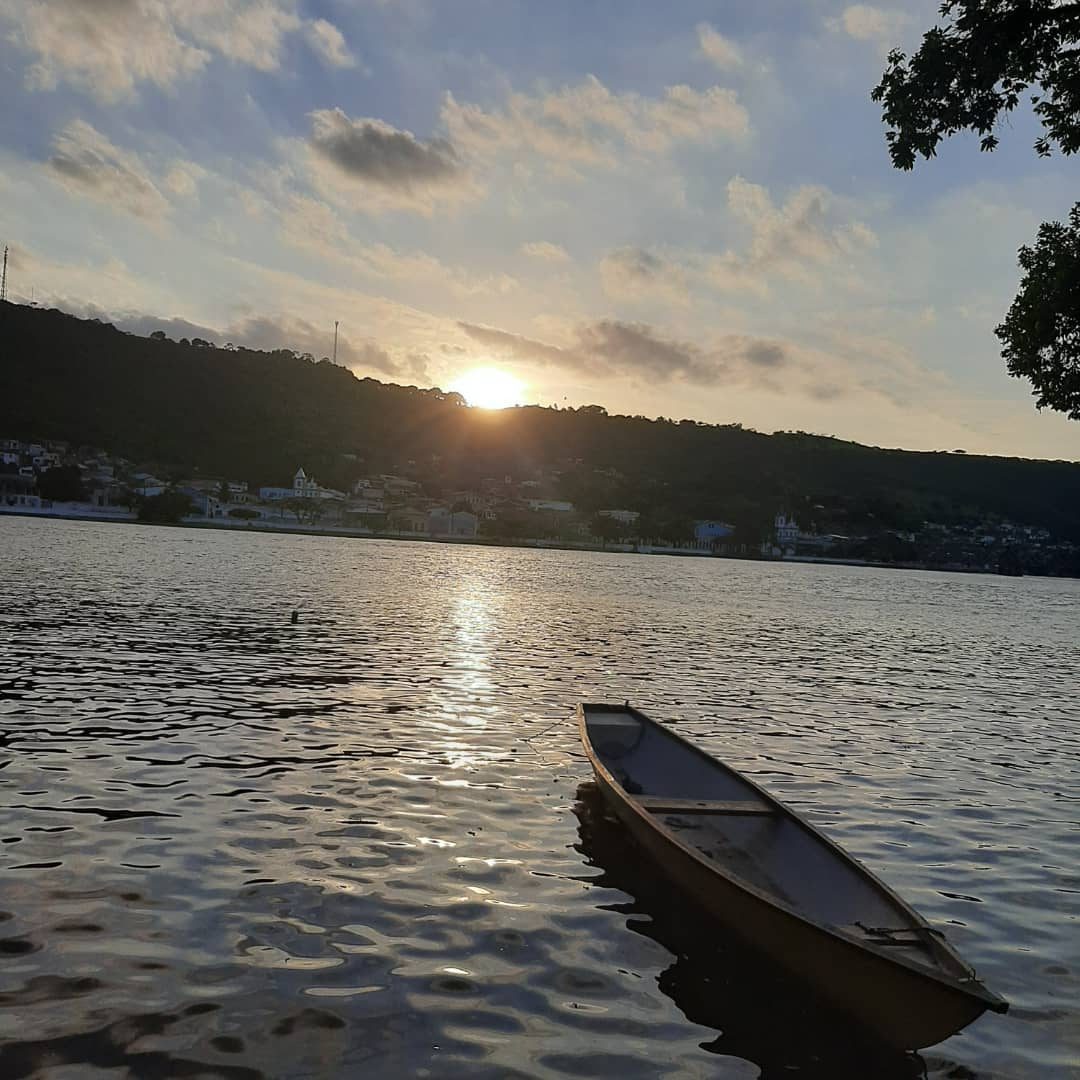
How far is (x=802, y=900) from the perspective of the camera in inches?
379

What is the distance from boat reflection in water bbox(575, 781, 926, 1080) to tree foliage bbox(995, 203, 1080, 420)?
2175 cm

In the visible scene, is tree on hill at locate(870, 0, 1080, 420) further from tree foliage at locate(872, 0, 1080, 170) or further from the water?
the water

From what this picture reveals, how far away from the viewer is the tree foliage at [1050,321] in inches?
992

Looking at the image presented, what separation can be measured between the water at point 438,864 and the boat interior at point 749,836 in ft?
2.82

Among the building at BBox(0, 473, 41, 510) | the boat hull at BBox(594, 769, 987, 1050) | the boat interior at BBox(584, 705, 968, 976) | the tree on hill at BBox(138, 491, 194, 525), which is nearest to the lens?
the boat hull at BBox(594, 769, 987, 1050)

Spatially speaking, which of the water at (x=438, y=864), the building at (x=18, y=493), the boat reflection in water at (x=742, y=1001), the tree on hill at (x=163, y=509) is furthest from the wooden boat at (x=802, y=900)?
the building at (x=18, y=493)

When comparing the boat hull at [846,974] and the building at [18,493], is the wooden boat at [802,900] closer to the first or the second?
the boat hull at [846,974]

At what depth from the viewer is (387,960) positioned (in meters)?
8.74

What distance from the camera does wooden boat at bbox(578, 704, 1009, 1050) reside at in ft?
23.7

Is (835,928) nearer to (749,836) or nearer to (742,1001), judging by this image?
(742,1001)

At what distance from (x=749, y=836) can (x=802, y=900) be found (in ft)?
6.05

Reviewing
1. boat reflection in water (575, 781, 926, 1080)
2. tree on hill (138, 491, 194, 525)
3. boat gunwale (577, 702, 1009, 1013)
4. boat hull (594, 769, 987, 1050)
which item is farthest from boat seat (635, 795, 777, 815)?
tree on hill (138, 491, 194, 525)

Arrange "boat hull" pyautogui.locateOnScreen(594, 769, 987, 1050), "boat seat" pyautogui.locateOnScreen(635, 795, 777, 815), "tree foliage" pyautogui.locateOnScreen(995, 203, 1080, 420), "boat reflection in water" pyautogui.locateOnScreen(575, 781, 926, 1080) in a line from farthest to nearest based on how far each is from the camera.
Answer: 1. "tree foliage" pyautogui.locateOnScreen(995, 203, 1080, 420)
2. "boat seat" pyautogui.locateOnScreen(635, 795, 777, 815)
3. "boat reflection in water" pyautogui.locateOnScreen(575, 781, 926, 1080)
4. "boat hull" pyautogui.locateOnScreen(594, 769, 987, 1050)

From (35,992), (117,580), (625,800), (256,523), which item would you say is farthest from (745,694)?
(256,523)
